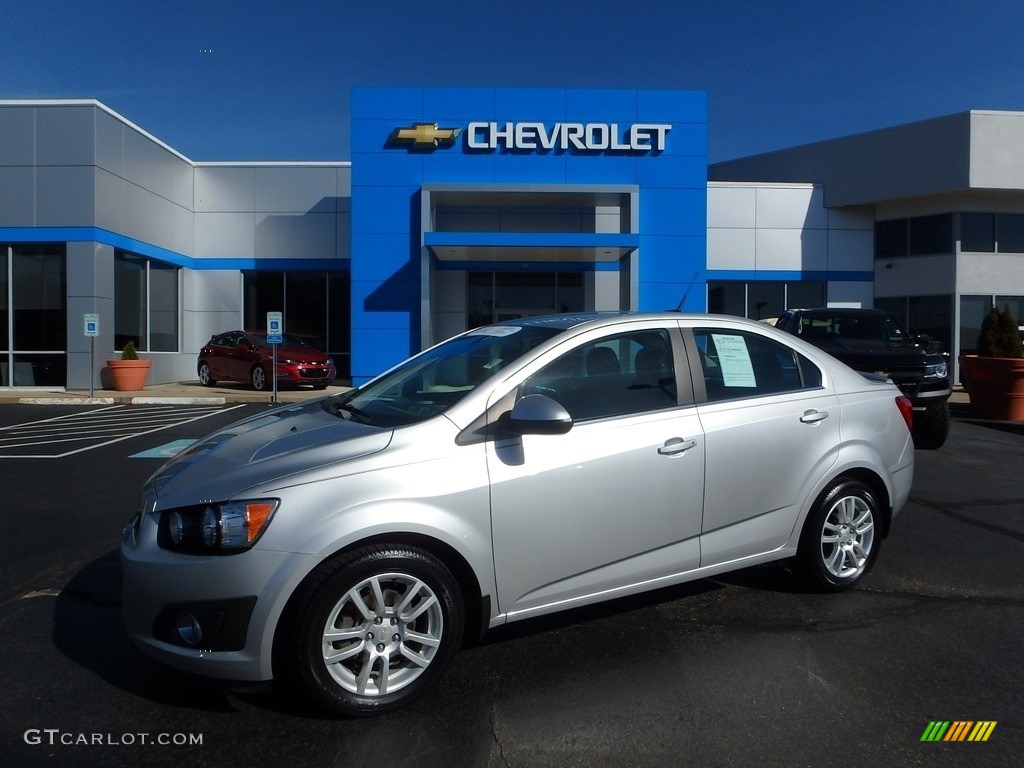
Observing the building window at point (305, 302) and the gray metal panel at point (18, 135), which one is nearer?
the gray metal panel at point (18, 135)

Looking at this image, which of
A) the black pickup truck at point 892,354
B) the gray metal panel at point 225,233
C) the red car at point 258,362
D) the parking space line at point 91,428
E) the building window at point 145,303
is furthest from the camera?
the gray metal panel at point 225,233

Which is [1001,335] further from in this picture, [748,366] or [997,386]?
[748,366]

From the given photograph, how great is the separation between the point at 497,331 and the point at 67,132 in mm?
18672

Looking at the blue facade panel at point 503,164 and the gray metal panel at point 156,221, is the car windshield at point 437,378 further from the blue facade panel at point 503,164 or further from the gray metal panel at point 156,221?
the gray metal panel at point 156,221

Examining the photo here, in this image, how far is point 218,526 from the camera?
10.2 ft

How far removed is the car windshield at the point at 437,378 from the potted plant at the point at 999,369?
504 inches

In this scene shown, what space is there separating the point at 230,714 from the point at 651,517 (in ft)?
6.70

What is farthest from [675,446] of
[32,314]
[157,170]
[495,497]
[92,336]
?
[157,170]

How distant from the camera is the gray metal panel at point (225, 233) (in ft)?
82.3

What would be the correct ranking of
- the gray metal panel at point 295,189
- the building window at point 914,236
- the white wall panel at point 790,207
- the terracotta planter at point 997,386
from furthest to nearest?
the gray metal panel at point 295,189 → the white wall panel at point 790,207 → the building window at point 914,236 → the terracotta planter at point 997,386

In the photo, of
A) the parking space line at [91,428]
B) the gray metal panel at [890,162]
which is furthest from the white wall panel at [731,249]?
the parking space line at [91,428]

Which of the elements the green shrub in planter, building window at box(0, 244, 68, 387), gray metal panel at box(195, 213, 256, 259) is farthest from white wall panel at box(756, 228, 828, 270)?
building window at box(0, 244, 68, 387)

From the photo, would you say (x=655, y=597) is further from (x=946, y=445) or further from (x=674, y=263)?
(x=674, y=263)

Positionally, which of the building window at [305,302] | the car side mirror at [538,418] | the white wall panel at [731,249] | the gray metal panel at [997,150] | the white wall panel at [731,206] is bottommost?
the car side mirror at [538,418]
